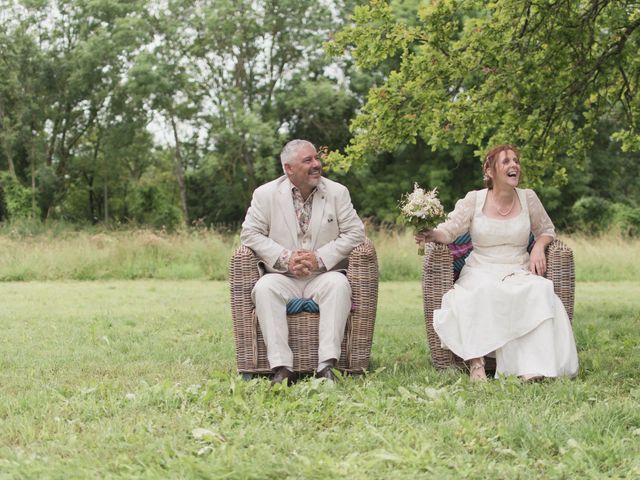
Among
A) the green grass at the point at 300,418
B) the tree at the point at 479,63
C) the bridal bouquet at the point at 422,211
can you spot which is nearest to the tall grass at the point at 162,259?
the tree at the point at 479,63

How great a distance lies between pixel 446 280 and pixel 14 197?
88.6 ft

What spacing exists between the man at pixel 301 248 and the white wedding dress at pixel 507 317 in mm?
641

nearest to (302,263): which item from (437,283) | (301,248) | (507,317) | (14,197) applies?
(301,248)

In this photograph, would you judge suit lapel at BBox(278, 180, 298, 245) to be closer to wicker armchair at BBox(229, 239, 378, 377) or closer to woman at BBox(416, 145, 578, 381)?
wicker armchair at BBox(229, 239, 378, 377)

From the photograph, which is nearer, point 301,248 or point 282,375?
point 282,375

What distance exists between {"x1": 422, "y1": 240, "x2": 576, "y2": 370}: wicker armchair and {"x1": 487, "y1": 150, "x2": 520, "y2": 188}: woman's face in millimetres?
487

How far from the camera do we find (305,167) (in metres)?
5.21

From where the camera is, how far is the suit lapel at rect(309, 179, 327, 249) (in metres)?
5.29

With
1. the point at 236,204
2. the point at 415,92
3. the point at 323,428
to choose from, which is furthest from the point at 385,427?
the point at 236,204

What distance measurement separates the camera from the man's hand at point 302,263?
507 centimetres

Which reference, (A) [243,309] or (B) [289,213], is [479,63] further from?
(A) [243,309]

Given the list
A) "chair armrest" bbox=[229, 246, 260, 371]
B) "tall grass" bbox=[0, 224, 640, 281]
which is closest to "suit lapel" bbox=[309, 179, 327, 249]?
"chair armrest" bbox=[229, 246, 260, 371]

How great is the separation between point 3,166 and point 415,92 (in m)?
27.4

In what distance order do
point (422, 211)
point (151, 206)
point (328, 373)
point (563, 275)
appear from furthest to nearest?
1. point (151, 206)
2. point (563, 275)
3. point (422, 211)
4. point (328, 373)
